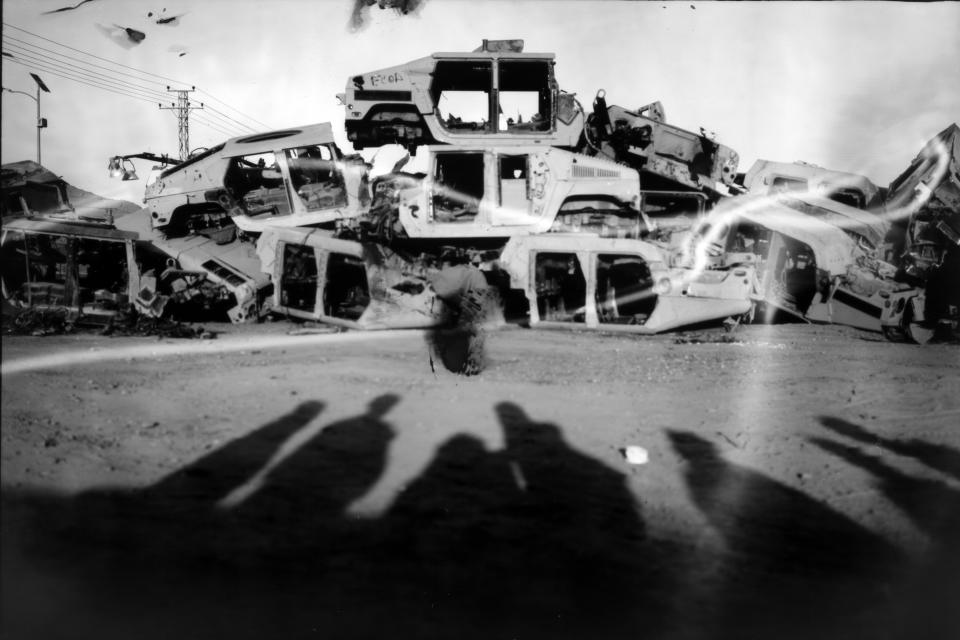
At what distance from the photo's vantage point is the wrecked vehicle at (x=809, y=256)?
4695 millimetres

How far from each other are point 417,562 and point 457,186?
3.30 meters

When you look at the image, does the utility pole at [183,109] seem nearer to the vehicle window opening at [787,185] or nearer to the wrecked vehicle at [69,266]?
the wrecked vehicle at [69,266]

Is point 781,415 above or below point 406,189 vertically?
below

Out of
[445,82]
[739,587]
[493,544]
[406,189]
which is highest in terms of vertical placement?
[445,82]

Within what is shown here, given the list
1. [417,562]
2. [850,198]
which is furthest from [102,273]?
[850,198]

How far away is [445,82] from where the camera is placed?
4.55 m

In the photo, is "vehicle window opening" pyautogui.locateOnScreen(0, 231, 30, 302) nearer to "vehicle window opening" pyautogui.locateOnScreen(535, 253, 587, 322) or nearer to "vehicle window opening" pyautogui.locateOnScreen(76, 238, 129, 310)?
"vehicle window opening" pyautogui.locateOnScreen(76, 238, 129, 310)

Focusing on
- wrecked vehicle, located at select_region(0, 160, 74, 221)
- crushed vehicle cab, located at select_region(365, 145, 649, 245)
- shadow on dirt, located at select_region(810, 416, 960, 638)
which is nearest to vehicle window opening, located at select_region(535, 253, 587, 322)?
crushed vehicle cab, located at select_region(365, 145, 649, 245)

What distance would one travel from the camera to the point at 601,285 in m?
4.47

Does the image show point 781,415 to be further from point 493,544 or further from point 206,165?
point 206,165

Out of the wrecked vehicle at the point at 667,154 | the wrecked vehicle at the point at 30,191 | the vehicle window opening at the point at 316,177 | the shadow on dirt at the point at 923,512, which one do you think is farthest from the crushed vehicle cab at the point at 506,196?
the shadow on dirt at the point at 923,512

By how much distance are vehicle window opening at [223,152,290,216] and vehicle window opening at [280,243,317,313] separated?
67 cm

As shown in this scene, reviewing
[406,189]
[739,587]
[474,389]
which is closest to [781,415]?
[739,587]

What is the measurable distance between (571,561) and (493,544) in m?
0.29
